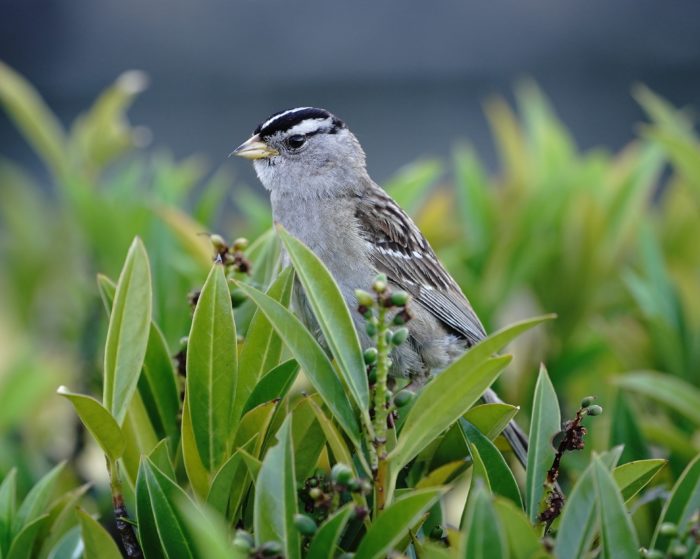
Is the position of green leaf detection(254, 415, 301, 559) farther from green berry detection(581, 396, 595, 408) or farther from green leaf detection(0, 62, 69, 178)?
green leaf detection(0, 62, 69, 178)

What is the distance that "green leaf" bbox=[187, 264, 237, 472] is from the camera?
1271 mm

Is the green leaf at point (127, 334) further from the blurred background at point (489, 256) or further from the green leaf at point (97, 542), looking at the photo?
the blurred background at point (489, 256)

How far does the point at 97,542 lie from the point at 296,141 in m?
1.41

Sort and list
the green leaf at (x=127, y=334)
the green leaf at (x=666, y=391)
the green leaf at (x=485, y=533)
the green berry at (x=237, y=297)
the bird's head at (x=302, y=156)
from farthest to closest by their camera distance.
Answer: the bird's head at (x=302, y=156), the green leaf at (x=666, y=391), the green berry at (x=237, y=297), the green leaf at (x=127, y=334), the green leaf at (x=485, y=533)

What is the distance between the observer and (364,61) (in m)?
7.55

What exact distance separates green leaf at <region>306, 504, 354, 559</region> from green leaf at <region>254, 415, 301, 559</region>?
3cm

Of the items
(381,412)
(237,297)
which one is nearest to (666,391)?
(237,297)

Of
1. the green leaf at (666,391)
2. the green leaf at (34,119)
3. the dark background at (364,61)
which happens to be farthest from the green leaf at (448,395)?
the dark background at (364,61)

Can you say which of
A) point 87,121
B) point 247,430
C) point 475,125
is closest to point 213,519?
point 247,430

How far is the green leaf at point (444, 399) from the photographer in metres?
1.13

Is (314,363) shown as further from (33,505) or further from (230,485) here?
(33,505)

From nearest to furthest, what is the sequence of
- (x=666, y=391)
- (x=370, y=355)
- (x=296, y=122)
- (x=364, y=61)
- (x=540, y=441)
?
1. (x=370, y=355)
2. (x=540, y=441)
3. (x=666, y=391)
4. (x=296, y=122)
5. (x=364, y=61)

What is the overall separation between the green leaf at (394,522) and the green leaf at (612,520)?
0.54 ft

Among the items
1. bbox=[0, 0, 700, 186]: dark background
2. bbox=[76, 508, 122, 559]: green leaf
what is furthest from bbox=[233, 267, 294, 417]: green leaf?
bbox=[0, 0, 700, 186]: dark background
